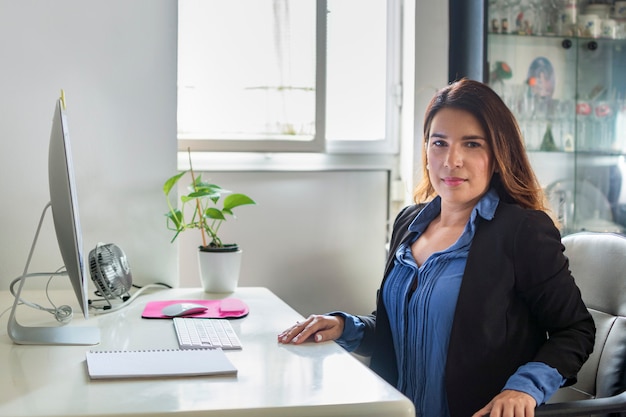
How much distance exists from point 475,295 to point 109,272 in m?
0.97

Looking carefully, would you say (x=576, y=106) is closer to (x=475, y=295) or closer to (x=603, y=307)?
(x=603, y=307)

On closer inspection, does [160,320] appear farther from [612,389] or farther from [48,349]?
[612,389]

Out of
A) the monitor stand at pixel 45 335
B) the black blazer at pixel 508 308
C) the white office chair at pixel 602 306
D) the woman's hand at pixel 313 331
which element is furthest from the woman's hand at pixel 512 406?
the monitor stand at pixel 45 335

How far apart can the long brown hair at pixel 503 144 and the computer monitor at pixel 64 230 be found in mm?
878

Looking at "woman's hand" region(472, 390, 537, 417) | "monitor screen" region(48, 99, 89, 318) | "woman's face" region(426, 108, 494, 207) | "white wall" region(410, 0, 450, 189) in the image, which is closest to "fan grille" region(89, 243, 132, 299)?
"monitor screen" region(48, 99, 89, 318)

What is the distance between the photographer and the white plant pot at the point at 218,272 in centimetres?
235

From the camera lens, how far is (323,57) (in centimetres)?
303

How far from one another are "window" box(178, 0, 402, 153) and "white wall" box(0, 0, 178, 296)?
43 centimetres

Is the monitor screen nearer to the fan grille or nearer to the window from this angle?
the fan grille

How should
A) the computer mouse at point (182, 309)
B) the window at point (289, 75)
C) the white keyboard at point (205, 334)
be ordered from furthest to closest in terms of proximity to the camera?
the window at point (289, 75), the computer mouse at point (182, 309), the white keyboard at point (205, 334)

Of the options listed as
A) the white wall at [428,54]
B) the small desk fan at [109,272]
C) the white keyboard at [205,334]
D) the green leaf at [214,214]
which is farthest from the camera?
the white wall at [428,54]

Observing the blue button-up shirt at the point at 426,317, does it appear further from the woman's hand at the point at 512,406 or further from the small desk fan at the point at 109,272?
the small desk fan at the point at 109,272

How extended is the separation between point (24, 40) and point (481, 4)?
1.58 m

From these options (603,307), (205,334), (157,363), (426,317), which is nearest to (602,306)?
(603,307)
